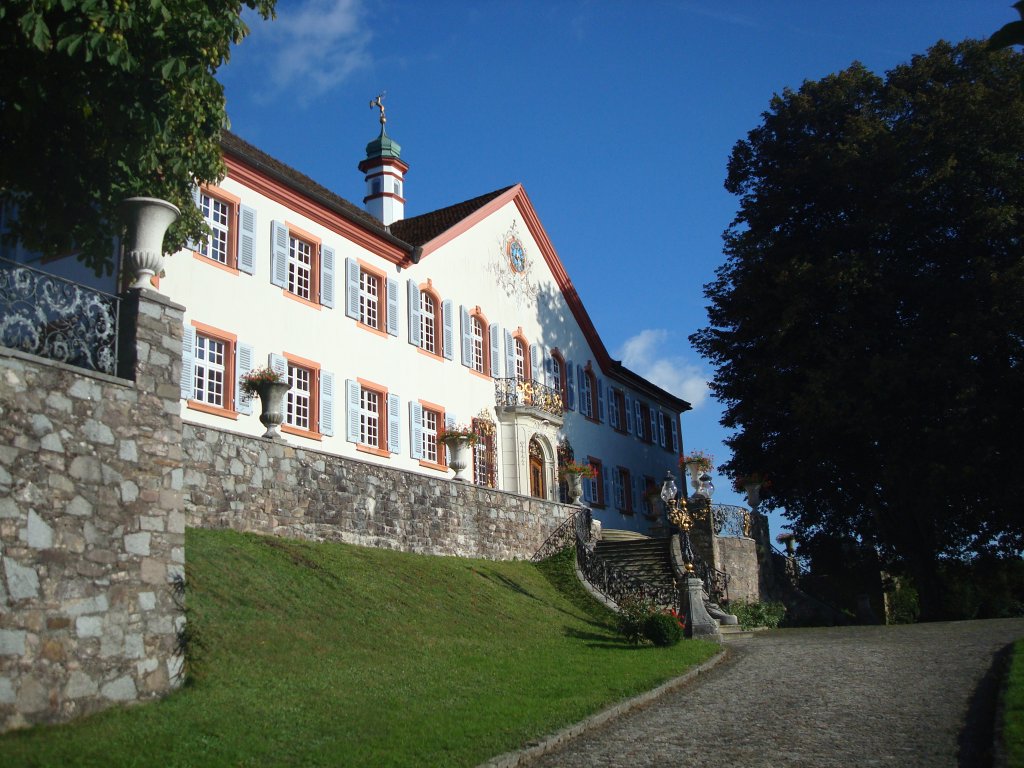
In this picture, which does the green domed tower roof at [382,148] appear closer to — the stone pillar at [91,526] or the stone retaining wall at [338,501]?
the stone retaining wall at [338,501]

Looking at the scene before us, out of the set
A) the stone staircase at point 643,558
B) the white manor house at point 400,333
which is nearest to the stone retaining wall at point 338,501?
the white manor house at point 400,333

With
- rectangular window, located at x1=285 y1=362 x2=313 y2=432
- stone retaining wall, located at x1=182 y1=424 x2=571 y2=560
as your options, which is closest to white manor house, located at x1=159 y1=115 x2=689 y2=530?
rectangular window, located at x1=285 y1=362 x2=313 y2=432

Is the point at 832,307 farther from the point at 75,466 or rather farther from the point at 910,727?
the point at 75,466

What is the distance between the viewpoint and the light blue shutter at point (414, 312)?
2488cm

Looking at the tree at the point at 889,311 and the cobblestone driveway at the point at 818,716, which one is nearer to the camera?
the cobblestone driveway at the point at 818,716

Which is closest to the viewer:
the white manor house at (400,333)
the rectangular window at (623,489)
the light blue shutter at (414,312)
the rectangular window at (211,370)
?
the rectangular window at (211,370)

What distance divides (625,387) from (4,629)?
95.9 ft

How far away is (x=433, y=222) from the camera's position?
94.0ft

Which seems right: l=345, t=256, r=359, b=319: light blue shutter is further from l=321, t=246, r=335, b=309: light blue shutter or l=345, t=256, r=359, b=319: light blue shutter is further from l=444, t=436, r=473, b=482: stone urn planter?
l=444, t=436, r=473, b=482: stone urn planter

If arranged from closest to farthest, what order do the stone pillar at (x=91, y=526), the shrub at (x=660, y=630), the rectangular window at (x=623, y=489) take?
the stone pillar at (x=91, y=526), the shrub at (x=660, y=630), the rectangular window at (x=623, y=489)

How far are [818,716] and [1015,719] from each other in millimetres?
1922

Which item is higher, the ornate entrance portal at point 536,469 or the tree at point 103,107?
the tree at point 103,107

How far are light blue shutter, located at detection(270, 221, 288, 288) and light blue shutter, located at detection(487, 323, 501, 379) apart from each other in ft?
26.3

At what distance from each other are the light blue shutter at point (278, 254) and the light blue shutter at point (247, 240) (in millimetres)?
545
